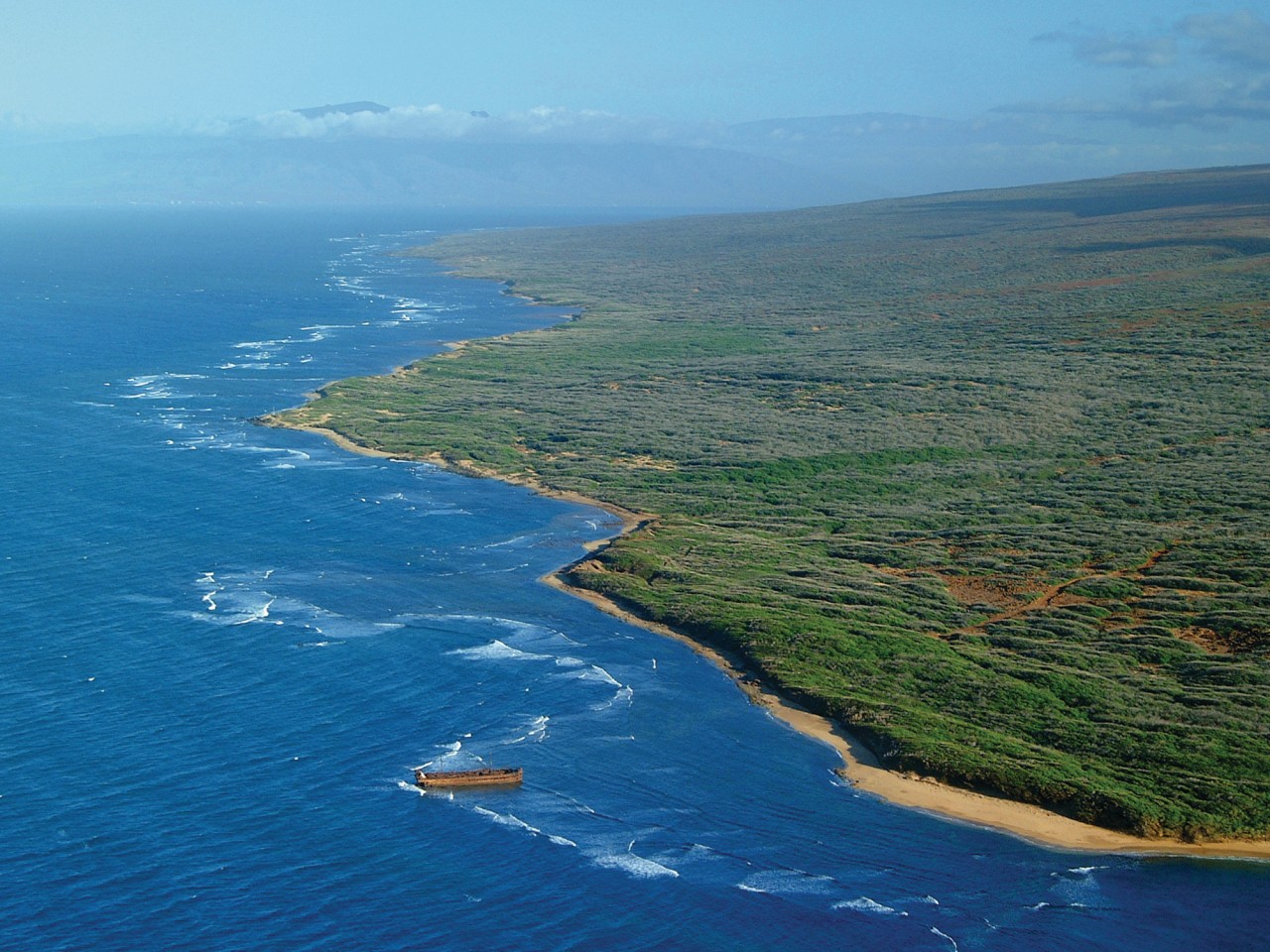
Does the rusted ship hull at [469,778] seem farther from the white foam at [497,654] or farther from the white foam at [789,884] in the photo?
the white foam at [497,654]

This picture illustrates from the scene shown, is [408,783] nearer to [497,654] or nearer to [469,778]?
[469,778]

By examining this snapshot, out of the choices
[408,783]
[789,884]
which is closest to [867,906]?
[789,884]

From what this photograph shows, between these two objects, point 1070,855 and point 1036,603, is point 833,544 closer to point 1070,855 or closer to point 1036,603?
point 1036,603

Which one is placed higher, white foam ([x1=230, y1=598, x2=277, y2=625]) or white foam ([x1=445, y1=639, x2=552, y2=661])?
white foam ([x1=230, y1=598, x2=277, y2=625])

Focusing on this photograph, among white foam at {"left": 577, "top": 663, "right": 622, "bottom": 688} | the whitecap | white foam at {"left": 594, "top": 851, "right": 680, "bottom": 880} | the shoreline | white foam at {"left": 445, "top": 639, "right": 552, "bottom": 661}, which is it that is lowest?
the whitecap

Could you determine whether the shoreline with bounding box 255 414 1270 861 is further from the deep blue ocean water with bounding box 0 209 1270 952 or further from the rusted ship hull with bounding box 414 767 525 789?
the rusted ship hull with bounding box 414 767 525 789

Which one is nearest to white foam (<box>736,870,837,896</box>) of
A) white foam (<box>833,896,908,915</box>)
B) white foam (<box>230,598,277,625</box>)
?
white foam (<box>833,896,908,915</box>)

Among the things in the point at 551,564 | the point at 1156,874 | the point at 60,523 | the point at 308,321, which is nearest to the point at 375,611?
the point at 551,564
